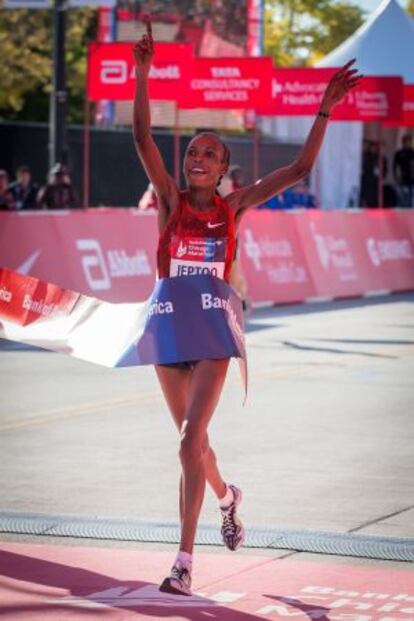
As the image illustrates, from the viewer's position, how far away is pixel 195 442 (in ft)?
24.7

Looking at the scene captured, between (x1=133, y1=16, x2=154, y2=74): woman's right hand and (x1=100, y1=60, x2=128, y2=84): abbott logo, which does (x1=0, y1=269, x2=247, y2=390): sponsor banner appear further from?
(x1=100, y1=60, x2=128, y2=84): abbott logo

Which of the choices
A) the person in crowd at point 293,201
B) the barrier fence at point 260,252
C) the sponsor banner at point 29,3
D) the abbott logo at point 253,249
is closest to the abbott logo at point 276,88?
the person in crowd at point 293,201

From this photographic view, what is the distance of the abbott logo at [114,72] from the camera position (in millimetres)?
27859

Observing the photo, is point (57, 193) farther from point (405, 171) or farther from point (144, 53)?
point (144, 53)

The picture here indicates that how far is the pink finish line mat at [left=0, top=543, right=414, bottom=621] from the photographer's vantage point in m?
7.15

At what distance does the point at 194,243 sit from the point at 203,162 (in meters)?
0.35

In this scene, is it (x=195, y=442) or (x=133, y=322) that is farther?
(x=133, y=322)

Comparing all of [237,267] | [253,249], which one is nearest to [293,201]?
[253,249]

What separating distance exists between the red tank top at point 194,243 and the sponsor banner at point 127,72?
65.6 feet

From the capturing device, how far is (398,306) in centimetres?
2534

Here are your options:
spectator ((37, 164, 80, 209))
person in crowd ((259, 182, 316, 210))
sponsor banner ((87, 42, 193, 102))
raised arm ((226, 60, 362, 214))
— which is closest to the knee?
raised arm ((226, 60, 362, 214))

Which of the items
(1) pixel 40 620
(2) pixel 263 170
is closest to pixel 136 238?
(1) pixel 40 620

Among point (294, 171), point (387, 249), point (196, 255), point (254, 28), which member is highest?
point (254, 28)

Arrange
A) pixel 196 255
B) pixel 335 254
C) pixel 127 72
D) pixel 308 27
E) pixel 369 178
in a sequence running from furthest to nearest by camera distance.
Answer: pixel 308 27
pixel 369 178
pixel 127 72
pixel 335 254
pixel 196 255
